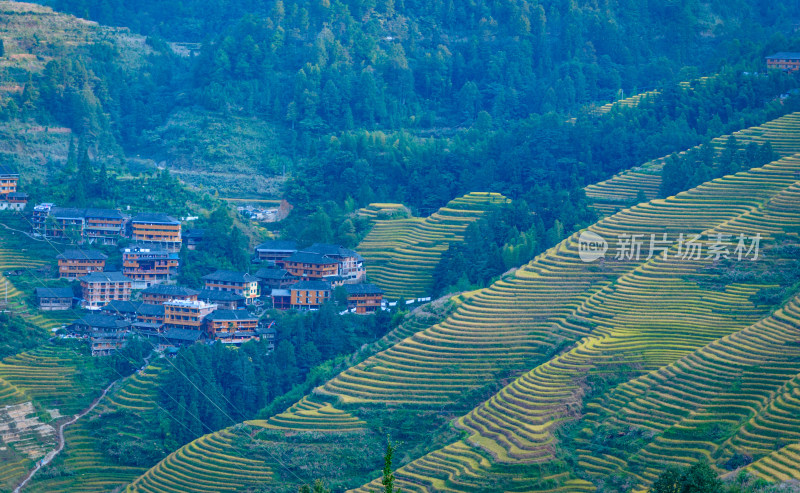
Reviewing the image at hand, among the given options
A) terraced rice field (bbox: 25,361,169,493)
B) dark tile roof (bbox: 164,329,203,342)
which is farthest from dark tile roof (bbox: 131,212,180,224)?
terraced rice field (bbox: 25,361,169,493)

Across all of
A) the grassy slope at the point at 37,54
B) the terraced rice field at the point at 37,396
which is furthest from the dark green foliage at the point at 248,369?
the grassy slope at the point at 37,54

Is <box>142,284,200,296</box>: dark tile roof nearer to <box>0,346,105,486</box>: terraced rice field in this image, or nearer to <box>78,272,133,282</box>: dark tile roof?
<box>78,272,133,282</box>: dark tile roof

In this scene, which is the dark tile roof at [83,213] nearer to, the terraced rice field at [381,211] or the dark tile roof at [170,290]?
the dark tile roof at [170,290]

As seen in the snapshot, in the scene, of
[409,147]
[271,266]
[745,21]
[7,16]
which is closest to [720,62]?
[745,21]

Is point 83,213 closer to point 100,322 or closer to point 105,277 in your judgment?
point 105,277

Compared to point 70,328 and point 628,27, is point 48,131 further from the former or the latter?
point 628,27

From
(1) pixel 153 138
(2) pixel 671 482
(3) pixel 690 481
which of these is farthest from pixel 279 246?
(3) pixel 690 481
